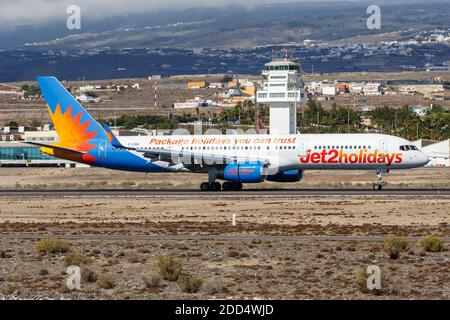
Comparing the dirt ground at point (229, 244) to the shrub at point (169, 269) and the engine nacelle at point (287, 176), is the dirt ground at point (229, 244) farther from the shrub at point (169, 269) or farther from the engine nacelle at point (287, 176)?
the engine nacelle at point (287, 176)

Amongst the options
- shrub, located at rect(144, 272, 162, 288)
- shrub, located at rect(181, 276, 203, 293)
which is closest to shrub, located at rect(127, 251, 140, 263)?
shrub, located at rect(144, 272, 162, 288)

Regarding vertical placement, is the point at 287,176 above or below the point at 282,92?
below

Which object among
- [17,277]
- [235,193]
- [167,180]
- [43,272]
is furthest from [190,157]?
[17,277]

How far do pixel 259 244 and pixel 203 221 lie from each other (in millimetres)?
11550

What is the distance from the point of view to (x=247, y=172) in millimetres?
77875

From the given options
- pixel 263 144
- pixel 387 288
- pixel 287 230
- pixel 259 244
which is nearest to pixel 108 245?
pixel 259 244

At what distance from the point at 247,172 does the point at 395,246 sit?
3580 centimetres

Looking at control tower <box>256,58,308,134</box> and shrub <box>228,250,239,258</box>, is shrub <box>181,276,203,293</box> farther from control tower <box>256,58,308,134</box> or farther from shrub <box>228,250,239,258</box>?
control tower <box>256,58,308,134</box>

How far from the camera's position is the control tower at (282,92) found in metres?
158

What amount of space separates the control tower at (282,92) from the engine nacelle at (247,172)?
79.1 meters

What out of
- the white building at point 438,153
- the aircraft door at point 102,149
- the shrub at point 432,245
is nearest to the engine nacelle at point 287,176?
the aircraft door at point 102,149

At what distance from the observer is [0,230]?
53.4m

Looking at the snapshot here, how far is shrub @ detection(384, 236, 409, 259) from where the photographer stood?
136 feet

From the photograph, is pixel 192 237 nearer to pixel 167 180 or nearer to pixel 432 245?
pixel 432 245
